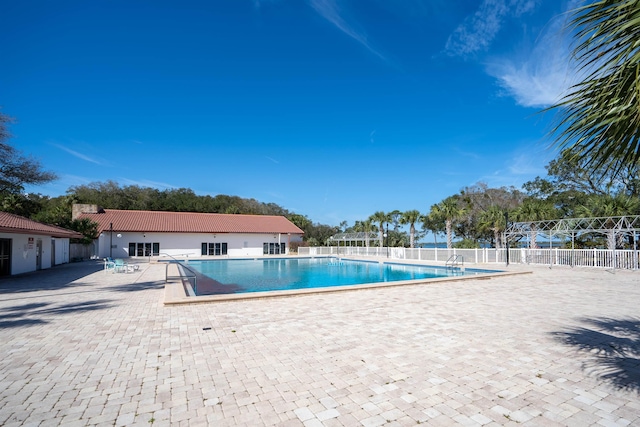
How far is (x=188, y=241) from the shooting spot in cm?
3316

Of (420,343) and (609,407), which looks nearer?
(609,407)

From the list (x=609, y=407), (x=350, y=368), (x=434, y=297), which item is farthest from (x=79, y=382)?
(x=434, y=297)

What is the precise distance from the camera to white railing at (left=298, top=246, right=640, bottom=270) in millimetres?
15602

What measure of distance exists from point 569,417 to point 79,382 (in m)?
4.79

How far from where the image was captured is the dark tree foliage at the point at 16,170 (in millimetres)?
18183

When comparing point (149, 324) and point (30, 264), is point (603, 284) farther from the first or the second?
point (30, 264)

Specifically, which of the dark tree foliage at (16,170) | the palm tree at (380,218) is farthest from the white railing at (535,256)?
the dark tree foliage at (16,170)

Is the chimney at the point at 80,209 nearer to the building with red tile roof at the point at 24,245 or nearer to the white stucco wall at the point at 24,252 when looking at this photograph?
the building with red tile roof at the point at 24,245

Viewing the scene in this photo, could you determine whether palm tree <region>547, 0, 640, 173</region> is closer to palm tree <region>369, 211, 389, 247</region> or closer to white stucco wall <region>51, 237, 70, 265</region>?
white stucco wall <region>51, 237, 70, 265</region>

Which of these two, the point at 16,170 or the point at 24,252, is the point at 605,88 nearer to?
the point at 24,252

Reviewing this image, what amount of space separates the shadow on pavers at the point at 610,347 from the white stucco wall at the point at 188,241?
104 ft

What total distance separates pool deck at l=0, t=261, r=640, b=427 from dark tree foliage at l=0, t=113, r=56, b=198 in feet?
50.8

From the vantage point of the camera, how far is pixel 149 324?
6.09 m

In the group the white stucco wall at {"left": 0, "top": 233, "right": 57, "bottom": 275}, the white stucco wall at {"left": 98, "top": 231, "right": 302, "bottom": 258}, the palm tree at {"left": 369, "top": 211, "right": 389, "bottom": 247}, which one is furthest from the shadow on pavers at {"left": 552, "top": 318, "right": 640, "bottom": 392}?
the white stucco wall at {"left": 98, "top": 231, "right": 302, "bottom": 258}
